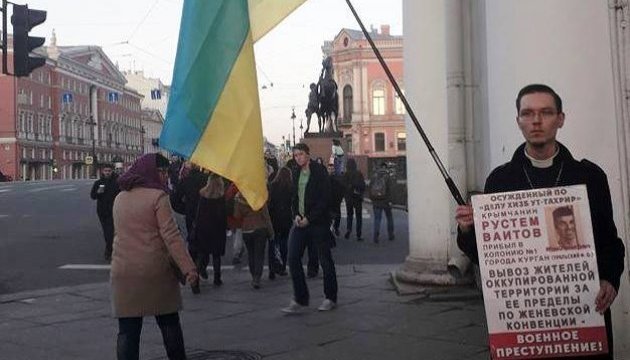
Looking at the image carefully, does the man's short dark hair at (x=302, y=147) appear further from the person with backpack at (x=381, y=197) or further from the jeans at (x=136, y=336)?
the person with backpack at (x=381, y=197)

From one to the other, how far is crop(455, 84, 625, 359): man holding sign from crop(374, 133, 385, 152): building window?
265 feet

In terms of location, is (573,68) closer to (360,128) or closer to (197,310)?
(197,310)

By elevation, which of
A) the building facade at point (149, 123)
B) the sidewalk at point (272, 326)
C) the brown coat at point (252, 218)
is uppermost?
the building facade at point (149, 123)

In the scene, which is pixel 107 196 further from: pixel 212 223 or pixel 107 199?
pixel 212 223

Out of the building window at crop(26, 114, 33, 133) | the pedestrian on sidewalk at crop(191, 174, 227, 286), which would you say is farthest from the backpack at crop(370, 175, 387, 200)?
the building window at crop(26, 114, 33, 133)

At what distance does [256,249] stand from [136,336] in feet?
15.5

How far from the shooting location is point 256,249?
9.47 m

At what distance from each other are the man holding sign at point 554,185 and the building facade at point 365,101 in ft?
254

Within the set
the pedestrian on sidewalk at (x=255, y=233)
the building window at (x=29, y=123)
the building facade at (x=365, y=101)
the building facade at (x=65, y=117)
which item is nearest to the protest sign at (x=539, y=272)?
the pedestrian on sidewalk at (x=255, y=233)

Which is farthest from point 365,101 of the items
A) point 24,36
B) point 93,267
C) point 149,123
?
point 149,123

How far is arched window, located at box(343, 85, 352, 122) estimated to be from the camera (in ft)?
269

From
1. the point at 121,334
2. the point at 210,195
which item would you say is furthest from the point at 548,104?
the point at 210,195

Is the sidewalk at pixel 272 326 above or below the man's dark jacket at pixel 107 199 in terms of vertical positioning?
below

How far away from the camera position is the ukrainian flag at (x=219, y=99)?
408 cm
